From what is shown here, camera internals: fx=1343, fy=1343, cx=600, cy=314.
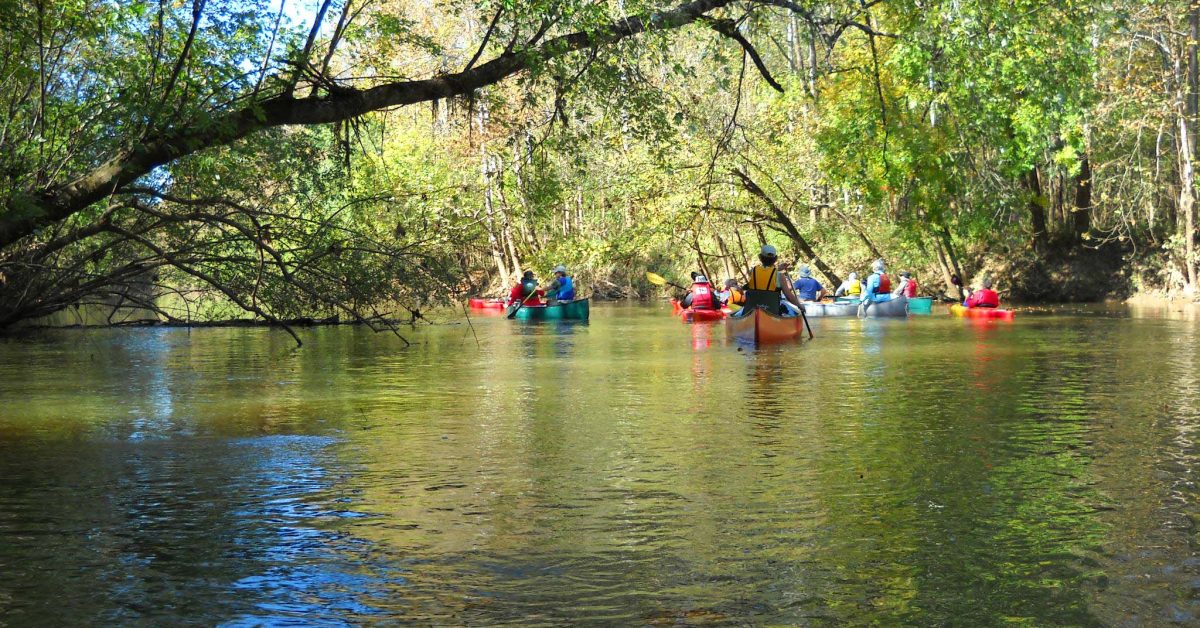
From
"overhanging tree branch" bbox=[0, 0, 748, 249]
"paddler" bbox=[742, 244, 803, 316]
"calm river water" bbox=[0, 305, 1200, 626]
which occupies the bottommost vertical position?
"calm river water" bbox=[0, 305, 1200, 626]

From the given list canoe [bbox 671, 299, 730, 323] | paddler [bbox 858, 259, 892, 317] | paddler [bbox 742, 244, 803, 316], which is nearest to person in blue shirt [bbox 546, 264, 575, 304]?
canoe [bbox 671, 299, 730, 323]

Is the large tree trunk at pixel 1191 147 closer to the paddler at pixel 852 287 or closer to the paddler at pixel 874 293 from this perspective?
the paddler at pixel 852 287

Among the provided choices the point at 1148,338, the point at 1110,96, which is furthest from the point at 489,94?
the point at 1110,96

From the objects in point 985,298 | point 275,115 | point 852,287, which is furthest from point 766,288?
point 852,287

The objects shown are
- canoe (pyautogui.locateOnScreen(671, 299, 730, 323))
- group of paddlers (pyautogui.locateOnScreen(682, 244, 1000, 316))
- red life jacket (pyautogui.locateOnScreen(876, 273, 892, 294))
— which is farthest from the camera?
red life jacket (pyautogui.locateOnScreen(876, 273, 892, 294))

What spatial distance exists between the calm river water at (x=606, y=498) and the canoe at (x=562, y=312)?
18.3 m

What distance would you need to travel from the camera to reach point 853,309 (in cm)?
3841

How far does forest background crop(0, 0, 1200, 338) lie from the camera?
16.8m

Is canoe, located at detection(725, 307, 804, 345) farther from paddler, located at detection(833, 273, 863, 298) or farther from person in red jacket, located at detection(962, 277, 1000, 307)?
paddler, located at detection(833, 273, 863, 298)

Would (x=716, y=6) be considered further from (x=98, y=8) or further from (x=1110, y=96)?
(x=1110, y=96)

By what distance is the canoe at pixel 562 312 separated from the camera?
35.8 m

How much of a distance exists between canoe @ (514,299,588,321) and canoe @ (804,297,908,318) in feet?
20.3

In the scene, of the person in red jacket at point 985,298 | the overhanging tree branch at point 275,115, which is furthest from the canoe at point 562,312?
the overhanging tree branch at point 275,115

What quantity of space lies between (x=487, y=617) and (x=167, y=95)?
1172 centimetres
